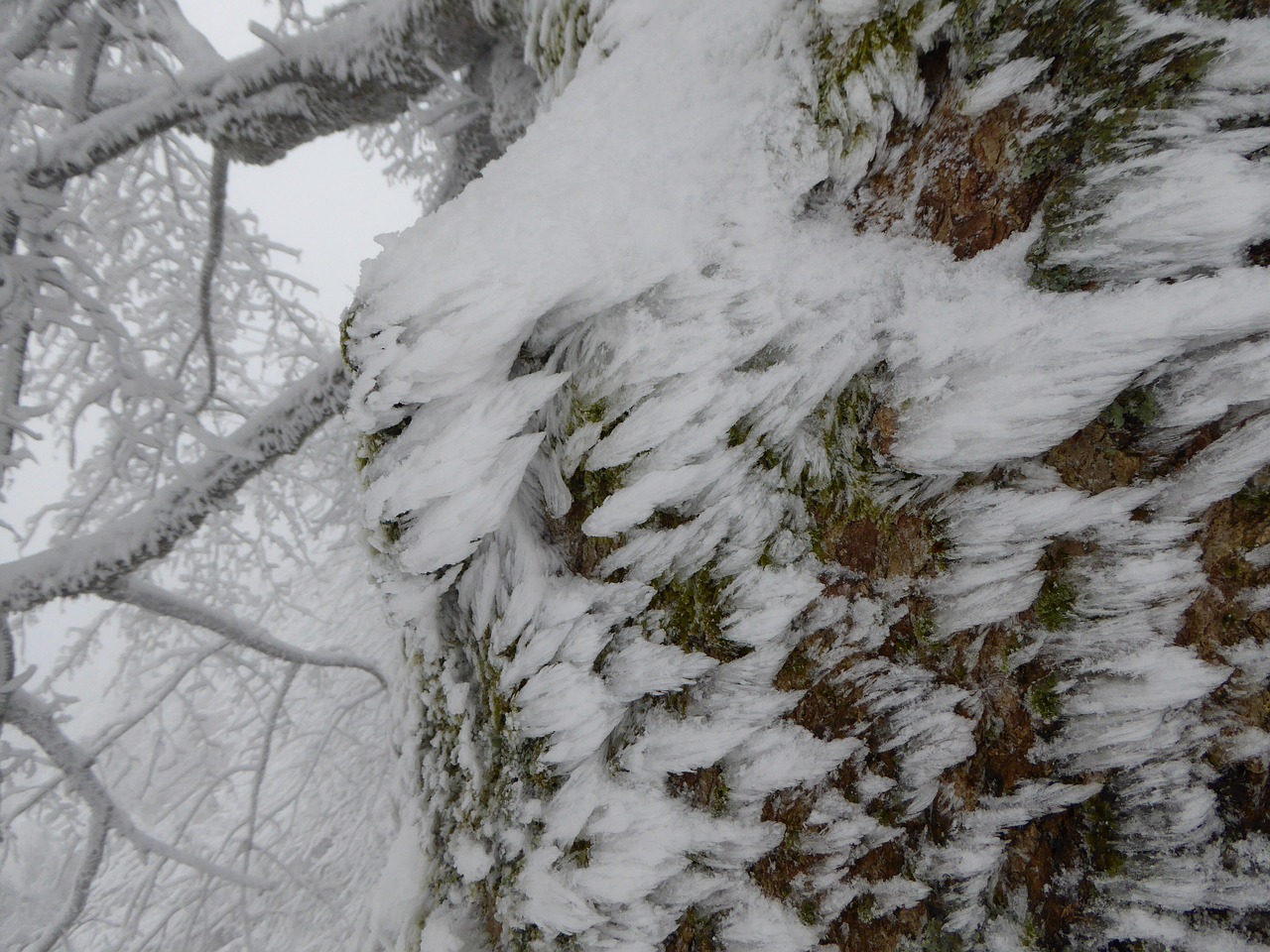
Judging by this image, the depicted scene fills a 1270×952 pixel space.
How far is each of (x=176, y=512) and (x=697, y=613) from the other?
135 centimetres

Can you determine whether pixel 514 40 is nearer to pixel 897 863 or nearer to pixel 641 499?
pixel 641 499

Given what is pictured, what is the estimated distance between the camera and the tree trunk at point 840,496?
717 mm

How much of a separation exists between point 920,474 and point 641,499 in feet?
1.12

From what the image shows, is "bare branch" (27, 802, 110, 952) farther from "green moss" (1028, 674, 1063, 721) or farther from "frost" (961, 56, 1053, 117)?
"frost" (961, 56, 1053, 117)

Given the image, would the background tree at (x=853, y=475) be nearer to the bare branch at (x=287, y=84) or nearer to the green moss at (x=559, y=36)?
the green moss at (x=559, y=36)

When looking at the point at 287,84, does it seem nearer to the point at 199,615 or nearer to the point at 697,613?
the point at 199,615

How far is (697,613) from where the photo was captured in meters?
0.83

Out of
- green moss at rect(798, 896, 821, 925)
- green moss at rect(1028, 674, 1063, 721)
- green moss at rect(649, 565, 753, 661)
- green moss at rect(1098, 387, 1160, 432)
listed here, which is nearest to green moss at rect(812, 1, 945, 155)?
green moss at rect(1098, 387, 1160, 432)

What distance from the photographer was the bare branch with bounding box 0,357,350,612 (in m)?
1.38

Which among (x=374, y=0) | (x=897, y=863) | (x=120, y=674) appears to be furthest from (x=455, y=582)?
(x=120, y=674)

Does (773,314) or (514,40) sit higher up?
(514,40)

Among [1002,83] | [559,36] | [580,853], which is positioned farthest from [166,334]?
[1002,83]

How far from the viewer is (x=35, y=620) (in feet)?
7.95

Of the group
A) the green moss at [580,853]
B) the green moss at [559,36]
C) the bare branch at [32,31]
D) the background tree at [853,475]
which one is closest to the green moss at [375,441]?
the background tree at [853,475]
